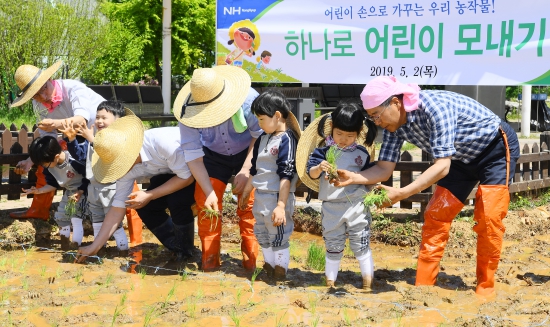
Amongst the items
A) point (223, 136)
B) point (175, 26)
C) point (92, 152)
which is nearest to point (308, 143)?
point (223, 136)

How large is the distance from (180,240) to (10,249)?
1.77 m

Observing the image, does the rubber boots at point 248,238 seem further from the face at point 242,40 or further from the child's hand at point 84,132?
the face at point 242,40

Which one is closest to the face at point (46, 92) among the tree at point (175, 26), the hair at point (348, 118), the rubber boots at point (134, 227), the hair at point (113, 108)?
the hair at point (113, 108)

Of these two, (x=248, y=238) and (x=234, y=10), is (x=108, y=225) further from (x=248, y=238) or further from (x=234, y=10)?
(x=234, y=10)

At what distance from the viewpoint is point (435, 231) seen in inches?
207

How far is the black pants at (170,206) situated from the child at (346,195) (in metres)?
1.34

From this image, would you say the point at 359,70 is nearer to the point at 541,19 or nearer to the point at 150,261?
the point at 541,19

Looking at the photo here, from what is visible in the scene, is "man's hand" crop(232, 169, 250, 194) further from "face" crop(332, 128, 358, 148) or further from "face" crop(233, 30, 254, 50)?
"face" crop(233, 30, 254, 50)

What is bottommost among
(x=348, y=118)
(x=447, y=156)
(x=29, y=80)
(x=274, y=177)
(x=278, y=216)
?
(x=278, y=216)

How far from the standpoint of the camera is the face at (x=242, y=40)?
380 inches

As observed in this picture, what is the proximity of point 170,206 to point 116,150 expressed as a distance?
2.32 feet

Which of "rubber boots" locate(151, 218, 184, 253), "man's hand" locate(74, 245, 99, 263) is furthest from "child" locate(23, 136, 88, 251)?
"rubber boots" locate(151, 218, 184, 253)

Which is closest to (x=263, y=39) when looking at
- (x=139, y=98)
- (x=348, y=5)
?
(x=348, y=5)

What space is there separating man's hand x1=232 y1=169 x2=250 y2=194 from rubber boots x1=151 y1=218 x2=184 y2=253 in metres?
0.86
